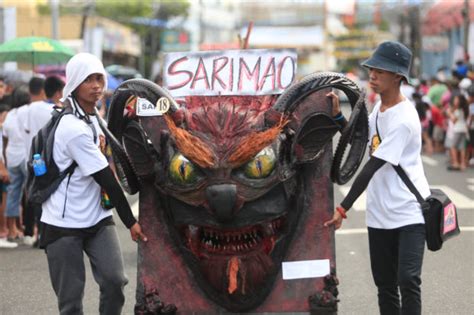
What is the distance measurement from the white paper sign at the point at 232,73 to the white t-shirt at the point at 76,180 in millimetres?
605

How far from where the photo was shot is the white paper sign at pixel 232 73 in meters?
5.29

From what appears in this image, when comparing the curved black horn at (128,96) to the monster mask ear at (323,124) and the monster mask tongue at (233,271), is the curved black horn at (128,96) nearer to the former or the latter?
the monster mask ear at (323,124)

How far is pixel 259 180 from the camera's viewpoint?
4730mm

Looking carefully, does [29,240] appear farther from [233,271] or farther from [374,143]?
[233,271]

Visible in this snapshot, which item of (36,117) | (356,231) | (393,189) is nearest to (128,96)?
(393,189)

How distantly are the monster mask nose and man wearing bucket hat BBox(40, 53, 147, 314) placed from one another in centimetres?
78

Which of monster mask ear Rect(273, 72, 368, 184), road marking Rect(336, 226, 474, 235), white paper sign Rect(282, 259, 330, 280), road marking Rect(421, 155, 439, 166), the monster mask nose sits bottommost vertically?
road marking Rect(421, 155, 439, 166)

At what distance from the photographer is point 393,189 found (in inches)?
213

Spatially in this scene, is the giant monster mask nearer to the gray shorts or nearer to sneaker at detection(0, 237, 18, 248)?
sneaker at detection(0, 237, 18, 248)

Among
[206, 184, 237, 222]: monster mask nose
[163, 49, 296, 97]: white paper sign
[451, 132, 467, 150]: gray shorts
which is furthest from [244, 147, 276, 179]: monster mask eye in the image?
[451, 132, 467, 150]: gray shorts

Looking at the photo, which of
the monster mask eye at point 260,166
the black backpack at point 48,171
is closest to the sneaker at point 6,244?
the black backpack at point 48,171

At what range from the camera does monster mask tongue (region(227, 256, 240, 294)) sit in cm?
483

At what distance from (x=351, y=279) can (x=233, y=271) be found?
12.3ft

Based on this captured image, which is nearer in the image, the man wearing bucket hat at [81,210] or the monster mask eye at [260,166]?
the monster mask eye at [260,166]
